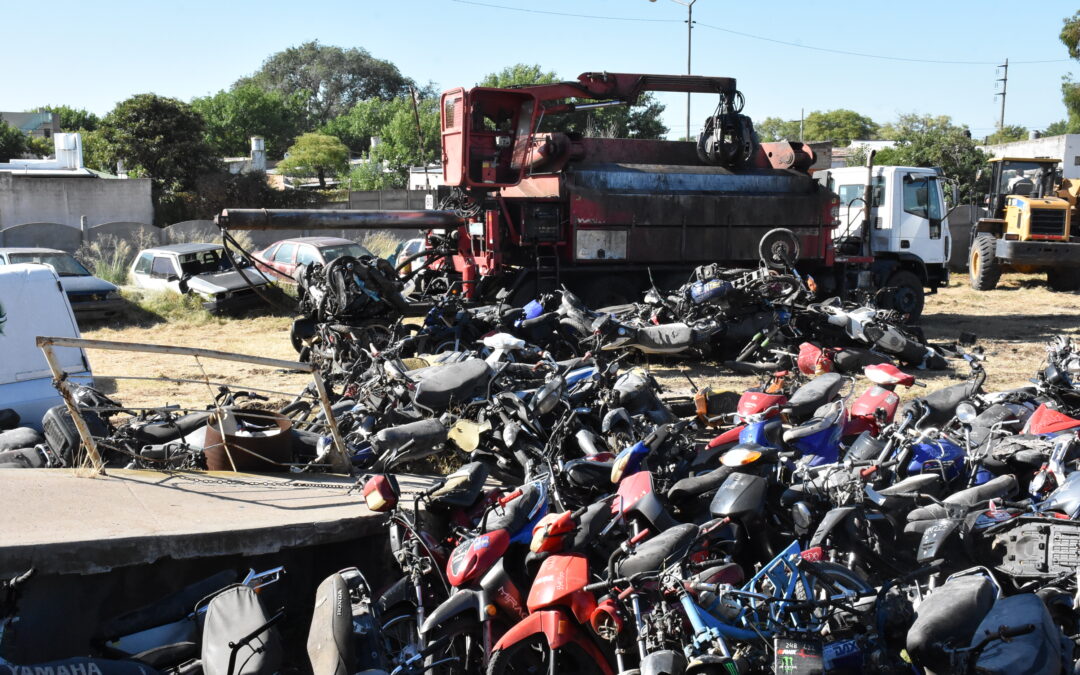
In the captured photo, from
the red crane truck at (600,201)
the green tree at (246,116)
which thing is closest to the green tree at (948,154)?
the red crane truck at (600,201)

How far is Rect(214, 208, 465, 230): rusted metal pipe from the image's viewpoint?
11457 mm

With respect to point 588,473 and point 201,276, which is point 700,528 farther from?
point 201,276

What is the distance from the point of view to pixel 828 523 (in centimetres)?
473

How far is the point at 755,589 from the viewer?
4270 millimetres

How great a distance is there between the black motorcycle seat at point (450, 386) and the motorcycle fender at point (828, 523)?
345 centimetres

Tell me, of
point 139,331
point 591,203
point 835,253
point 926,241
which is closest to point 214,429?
point 591,203

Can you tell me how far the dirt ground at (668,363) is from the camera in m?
10.9

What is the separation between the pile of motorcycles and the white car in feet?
28.7

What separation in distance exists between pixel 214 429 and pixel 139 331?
33.0 feet

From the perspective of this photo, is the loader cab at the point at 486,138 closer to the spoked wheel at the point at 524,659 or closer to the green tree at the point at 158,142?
the spoked wheel at the point at 524,659

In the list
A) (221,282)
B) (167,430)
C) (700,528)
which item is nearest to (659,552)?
(700,528)

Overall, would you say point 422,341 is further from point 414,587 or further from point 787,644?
point 787,644

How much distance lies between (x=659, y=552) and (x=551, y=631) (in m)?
0.66

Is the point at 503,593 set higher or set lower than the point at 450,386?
lower
